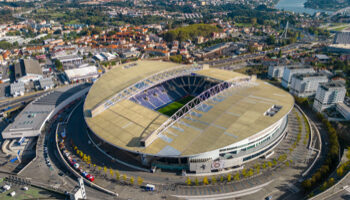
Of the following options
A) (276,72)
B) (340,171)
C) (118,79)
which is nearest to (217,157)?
(340,171)

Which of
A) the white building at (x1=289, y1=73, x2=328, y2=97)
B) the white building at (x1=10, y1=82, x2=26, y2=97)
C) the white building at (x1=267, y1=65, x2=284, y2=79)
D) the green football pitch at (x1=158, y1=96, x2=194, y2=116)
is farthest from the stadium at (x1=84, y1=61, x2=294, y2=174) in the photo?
the white building at (x1=10, y1=82, x2=26, y2=97)

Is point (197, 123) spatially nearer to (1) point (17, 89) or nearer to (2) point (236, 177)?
(2) point (236, 177)

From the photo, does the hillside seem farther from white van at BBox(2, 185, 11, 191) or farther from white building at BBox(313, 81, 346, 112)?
white van at BBox(2, 185, 11, 191)

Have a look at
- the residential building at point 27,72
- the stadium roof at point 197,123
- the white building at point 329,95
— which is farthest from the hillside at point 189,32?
the white building at point 329,95

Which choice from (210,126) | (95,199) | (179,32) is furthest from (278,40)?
(95,199)

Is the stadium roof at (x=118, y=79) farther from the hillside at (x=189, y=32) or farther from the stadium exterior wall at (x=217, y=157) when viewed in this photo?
the hillside at (x=189, y=32)

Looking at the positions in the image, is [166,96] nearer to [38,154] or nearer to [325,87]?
[38,154]
